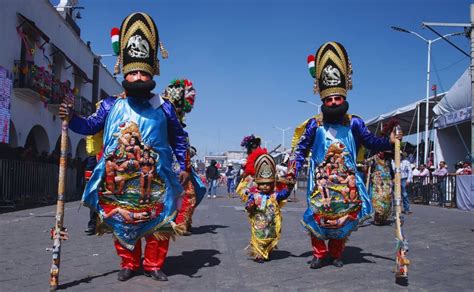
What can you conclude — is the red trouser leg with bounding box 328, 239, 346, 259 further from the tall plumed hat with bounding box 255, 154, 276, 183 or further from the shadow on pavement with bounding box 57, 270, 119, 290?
the shadow on pavement with bounding box 57, 270, 119, 290

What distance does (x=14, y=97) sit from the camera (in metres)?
18.5

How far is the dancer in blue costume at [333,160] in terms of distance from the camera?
5.32 metres

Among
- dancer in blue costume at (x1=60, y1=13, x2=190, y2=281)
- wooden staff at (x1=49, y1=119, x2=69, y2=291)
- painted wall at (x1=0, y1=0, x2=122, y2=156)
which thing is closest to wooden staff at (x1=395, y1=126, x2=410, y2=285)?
dancer in blue costume at (x1=60, y1=13, x2=190, y2=281)

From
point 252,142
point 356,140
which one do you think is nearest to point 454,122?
point 252,142

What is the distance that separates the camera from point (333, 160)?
537 cm

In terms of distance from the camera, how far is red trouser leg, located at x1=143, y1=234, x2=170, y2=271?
4.75 m

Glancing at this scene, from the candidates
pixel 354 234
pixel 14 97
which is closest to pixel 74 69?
pixel 14 97

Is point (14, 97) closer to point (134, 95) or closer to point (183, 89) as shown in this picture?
point (183, 89)

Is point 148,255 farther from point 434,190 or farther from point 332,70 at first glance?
→ point 434,190

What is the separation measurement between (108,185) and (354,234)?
5104 mm

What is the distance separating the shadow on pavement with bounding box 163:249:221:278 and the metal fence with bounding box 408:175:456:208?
13383 mm

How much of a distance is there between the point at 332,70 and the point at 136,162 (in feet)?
7.90

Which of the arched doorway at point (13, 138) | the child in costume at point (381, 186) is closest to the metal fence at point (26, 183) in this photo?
the arched doorway at point (13, 138)

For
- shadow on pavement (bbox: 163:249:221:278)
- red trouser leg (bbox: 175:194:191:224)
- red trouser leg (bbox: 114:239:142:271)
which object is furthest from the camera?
red trouser leg (bbox: 175:194:191:224)
